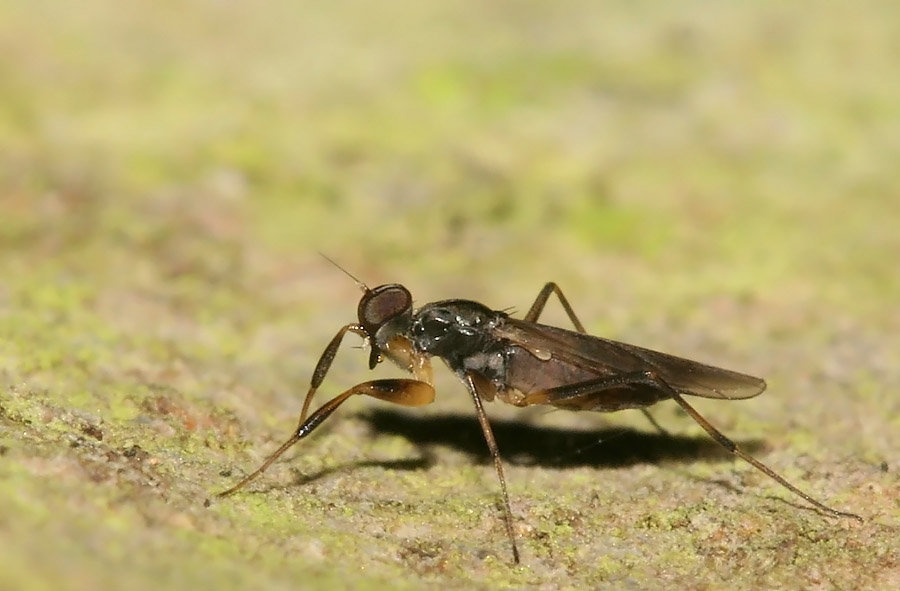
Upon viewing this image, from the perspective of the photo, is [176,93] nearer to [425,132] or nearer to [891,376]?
[425,132]

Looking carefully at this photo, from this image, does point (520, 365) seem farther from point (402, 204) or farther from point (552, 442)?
point (402, 204)

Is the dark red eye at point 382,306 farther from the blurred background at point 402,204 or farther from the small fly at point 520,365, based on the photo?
the blurred background at point 402,204

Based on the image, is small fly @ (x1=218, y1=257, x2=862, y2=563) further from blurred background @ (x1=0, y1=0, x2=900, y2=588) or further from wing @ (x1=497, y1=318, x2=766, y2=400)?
blurred background @ (x1=0, y1=0, x2=900, y2=588)

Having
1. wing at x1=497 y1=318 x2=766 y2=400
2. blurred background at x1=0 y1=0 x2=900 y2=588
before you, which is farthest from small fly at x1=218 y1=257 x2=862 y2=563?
blurred background at x1=0 y1=0 x2=900 y2=588

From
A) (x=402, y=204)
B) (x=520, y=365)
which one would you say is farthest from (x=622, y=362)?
(x=402, y=204)

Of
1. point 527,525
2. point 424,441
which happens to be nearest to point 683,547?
point 527,525
